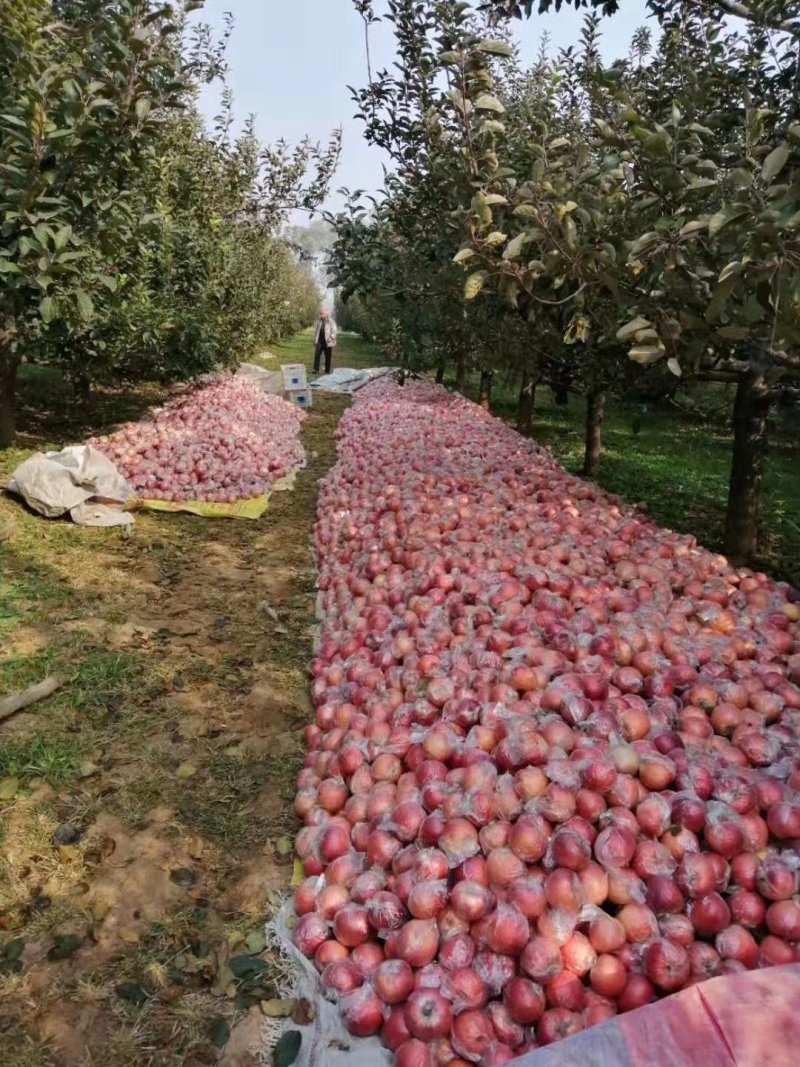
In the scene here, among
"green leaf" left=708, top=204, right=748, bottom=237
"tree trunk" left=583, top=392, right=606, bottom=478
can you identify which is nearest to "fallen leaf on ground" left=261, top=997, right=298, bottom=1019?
"green leaf" left=708, top=204, right=748, bottom=237

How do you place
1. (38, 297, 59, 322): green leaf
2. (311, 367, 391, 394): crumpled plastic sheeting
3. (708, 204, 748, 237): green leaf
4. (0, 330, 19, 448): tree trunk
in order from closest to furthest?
(708, 204, 748, 237): green leaf
(38, 297, 59, 322): green leaf
(0, 330, 19, 448): tree trunk
(311, 367, 391, 394): crumpled plastic sheeting

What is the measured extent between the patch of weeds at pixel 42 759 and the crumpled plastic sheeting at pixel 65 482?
3147 mm

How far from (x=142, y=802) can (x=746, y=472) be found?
4.90 meters

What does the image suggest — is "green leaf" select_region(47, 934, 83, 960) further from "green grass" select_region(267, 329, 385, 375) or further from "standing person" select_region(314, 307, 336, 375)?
"green grass" select_region(267, 329, 385, 375)

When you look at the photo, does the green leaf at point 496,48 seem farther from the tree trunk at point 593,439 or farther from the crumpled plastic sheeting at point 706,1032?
the tree trunk at point 593,439

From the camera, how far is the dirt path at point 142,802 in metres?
2.10

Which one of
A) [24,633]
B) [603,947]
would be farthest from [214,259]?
[603,947]

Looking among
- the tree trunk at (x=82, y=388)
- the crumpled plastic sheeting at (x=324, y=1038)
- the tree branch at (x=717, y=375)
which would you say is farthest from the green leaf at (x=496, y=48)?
the tree trunk at (x=82, y=388)

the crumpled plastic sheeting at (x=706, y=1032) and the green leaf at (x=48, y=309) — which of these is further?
the green leaf at (x=48, y=309)

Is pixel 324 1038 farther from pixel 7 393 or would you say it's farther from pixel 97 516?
pixel 7 393

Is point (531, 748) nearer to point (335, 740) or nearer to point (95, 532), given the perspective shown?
point (335, 740)

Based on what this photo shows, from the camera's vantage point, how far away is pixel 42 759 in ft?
10.1

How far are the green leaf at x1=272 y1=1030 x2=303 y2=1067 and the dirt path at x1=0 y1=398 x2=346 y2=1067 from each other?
0.12 metres

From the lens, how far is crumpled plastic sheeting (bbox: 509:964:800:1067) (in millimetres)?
1438
